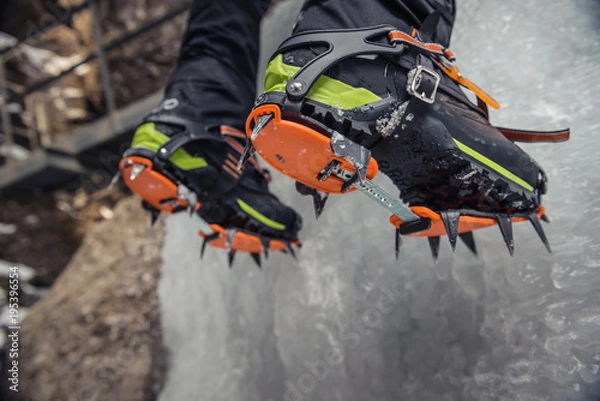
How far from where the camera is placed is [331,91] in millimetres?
603

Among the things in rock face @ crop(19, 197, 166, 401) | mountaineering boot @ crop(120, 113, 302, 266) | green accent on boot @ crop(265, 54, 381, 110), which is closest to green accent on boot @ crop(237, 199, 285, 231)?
mountaineering boot @ crop(120, 113, 302, 266)

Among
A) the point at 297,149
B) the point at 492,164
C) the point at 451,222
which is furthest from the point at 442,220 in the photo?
the point at 297,149

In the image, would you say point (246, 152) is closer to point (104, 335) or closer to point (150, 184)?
point (150, 184)

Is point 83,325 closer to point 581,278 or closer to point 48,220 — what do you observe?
point 581,278

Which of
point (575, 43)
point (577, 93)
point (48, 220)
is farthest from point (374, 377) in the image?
point (48, 220)

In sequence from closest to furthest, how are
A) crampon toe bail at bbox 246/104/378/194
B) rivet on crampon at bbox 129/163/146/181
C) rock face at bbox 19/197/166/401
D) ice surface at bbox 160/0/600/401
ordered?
crampon toe bail at bbox 246/104/378/194
ice surface at bbox 160/0/600/401
rivet on crampon at bbox 129/163/146/181
rock face at bbox 19/197/166/401

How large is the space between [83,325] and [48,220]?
2058 mm

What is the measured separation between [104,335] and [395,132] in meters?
1.57

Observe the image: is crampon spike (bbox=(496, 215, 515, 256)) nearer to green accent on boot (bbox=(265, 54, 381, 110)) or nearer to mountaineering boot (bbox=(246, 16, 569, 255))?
mountaineering boot (bbox=(246, 16, 569, 255))

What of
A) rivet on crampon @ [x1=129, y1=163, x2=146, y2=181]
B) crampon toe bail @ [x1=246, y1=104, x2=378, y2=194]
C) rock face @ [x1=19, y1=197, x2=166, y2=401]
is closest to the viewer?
crampon toe bail @ [x1=246, y1=104, x2=378, y2=194]

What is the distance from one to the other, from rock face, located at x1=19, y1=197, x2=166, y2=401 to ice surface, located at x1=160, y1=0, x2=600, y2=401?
33 cm

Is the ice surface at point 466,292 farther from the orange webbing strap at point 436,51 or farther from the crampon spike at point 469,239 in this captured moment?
the orange webbing strap at point 436,51

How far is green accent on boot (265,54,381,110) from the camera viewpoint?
60cm

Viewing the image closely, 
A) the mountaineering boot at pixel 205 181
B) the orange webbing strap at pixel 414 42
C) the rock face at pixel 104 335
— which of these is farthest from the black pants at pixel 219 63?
the rock face at pixel 104 335
